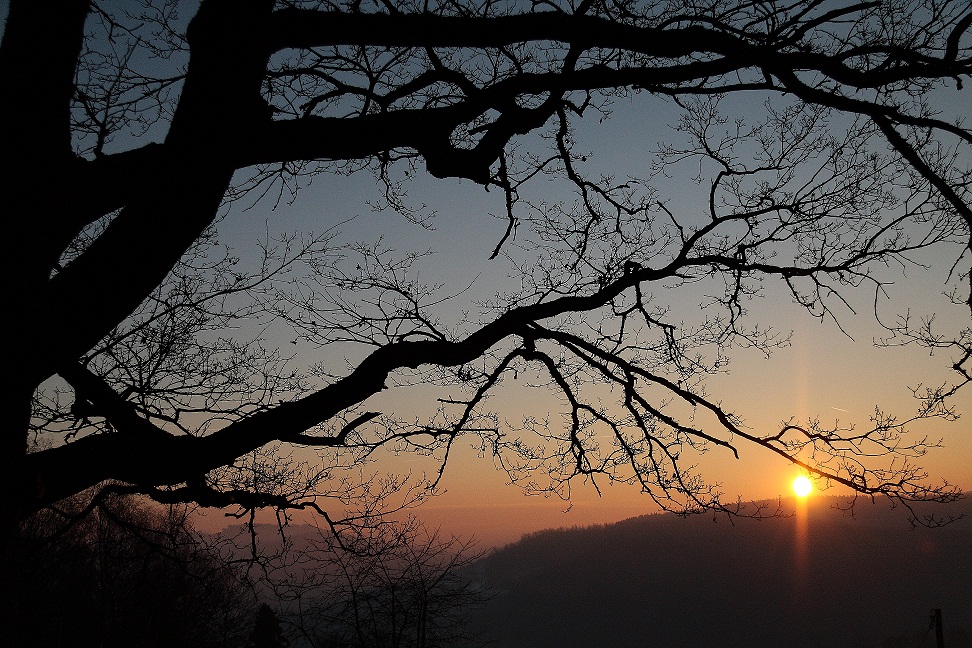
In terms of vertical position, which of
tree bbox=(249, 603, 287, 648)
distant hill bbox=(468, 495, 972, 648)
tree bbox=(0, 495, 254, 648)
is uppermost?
tree bbox=(0, 495, 254, 648)

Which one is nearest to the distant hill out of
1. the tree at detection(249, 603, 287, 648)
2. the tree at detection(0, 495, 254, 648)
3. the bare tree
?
the tree at detection(249, 603, 287, 648)

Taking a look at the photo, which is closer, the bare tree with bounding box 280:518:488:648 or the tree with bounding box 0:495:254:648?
the bare tree with bounding box 280:518:488:648

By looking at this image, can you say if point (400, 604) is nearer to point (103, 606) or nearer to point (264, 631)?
point (103, 606)

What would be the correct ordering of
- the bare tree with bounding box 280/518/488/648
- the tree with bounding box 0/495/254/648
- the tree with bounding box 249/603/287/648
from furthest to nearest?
the tree with bounding box 249/603/287/648 < the tree with bounding box 0/495/254/648 < the bare tree with bounding box 280/518/488/648

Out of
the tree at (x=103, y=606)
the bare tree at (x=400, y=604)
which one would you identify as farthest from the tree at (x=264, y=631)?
the bare tree at (x=400, y=604)

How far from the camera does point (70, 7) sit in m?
2.61

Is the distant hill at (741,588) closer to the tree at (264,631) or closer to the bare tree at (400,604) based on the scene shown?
the tree at (264,631)

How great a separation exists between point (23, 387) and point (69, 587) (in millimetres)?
20297

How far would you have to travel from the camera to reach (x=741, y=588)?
102 meters

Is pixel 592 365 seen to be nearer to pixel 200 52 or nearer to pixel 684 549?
pixel 200 52

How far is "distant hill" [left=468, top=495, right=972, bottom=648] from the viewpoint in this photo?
302 ft

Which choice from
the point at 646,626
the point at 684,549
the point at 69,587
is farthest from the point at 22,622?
the point at 684,549

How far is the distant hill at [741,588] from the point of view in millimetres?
92125

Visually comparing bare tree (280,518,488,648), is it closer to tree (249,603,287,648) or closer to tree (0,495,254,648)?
tree (0,495,254,648)
